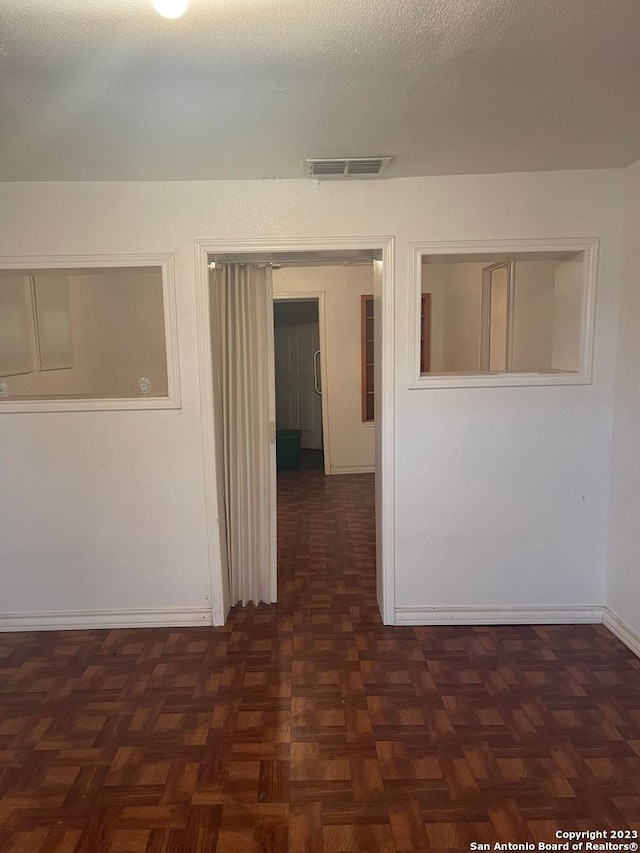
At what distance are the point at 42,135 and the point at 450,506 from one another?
2482mm

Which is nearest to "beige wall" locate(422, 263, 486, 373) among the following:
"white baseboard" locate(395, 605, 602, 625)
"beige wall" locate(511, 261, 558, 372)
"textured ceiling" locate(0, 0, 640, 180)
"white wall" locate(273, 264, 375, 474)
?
"white wall" locate(273, 264, 375, 474)

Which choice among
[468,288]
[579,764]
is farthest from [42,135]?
[468,288]

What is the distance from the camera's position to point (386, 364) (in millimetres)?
2816

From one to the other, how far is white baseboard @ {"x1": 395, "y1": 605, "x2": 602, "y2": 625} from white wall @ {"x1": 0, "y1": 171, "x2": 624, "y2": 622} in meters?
0.03

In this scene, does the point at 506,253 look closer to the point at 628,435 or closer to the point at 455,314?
the point at 628,435

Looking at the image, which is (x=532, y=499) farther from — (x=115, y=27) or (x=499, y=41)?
(x=115, y=27)

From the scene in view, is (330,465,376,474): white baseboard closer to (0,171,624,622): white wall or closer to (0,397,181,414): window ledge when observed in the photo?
(0,171,624,622): white wall

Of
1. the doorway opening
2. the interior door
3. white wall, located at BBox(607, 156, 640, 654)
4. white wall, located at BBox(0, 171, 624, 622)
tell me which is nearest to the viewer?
white wall, located at BBox(607, 156, 640, 654)

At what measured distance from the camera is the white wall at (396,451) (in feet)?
8.80

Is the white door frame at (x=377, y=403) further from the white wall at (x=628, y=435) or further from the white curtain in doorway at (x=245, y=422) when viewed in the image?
the white wall at (x=628, y=435)

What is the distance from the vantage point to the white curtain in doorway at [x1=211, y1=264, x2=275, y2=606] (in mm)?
2959

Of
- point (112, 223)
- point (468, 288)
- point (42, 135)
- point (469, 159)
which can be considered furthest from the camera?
point (468, 288)

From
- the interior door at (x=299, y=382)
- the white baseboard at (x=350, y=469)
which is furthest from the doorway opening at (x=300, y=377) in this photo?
the white baseboard at (x=350, y=469)

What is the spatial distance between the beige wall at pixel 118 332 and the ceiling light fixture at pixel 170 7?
3.47 metres
